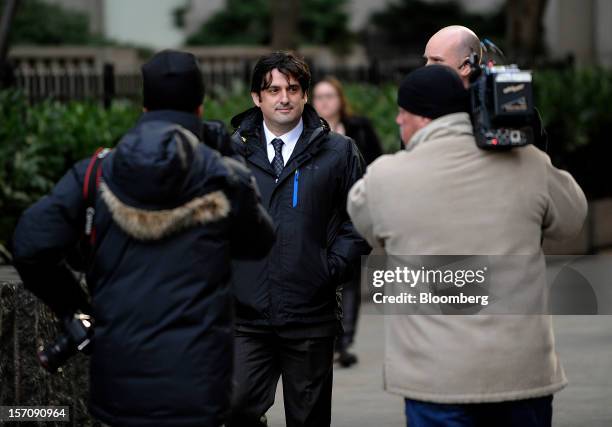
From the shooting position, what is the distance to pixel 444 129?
4727 mm

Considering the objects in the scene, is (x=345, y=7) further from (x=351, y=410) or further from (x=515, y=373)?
(x=515, y=373)

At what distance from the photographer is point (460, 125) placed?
15.6 ft

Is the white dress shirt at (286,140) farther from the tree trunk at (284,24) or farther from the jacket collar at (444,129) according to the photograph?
the tree trunk at (284,24)

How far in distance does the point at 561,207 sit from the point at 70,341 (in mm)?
1721

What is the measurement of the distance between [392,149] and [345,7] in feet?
75.3

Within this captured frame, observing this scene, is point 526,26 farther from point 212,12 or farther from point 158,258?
→ point 158,258

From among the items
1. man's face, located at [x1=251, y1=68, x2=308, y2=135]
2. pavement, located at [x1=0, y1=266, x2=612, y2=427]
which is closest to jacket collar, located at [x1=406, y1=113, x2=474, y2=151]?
man's face, located at [x1=251, y1=68, x2=308, y2=135]

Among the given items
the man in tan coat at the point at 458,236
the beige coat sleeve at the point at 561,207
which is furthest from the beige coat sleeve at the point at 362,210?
the beige coat sleeve at the point at 561,207

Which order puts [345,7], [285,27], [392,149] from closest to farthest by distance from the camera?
1. [392,149]
2. [285,27]
3. [345,7]

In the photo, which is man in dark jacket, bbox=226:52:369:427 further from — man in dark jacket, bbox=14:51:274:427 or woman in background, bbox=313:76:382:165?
woman in background, bbox=313:76:382:165

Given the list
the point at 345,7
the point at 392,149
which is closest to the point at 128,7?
the point at 345,7

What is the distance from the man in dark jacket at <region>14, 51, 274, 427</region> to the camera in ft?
14.9

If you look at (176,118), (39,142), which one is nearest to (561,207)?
(176,118)

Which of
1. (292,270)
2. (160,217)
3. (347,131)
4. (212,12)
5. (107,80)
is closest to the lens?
(160,217)
